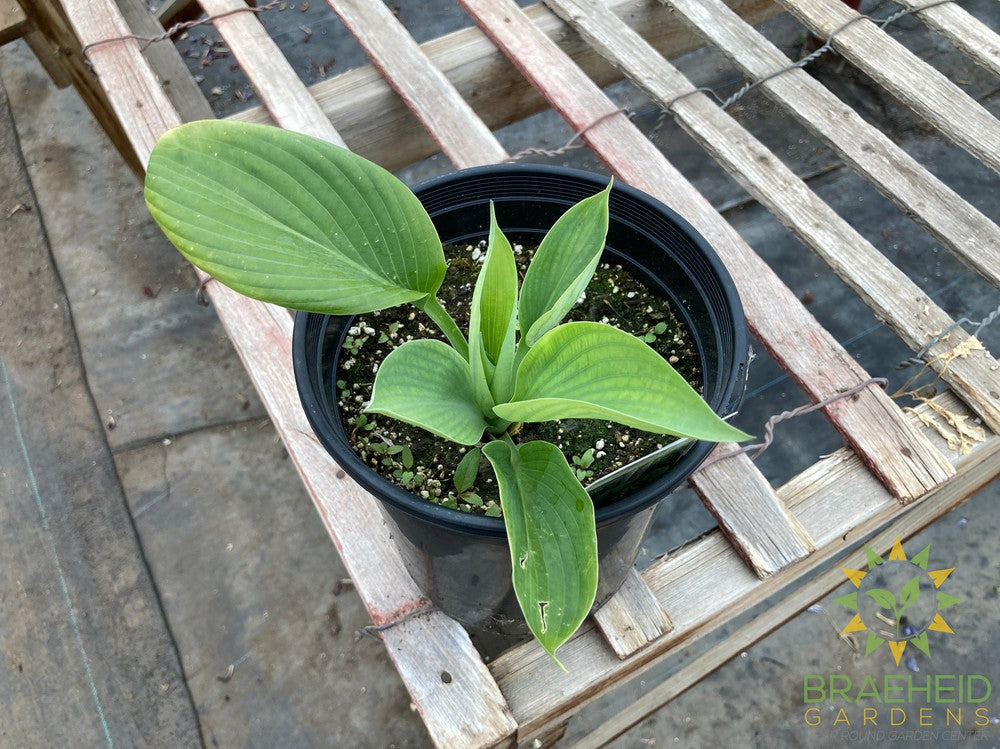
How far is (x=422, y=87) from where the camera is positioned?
1.32m

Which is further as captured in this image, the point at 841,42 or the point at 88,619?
the point at 88,619

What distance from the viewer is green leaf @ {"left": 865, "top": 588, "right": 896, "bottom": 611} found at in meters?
1.60

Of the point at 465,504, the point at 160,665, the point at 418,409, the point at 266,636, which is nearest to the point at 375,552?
the point at 465,504

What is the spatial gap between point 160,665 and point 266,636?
0.20 metres

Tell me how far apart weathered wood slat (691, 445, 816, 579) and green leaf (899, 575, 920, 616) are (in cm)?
76

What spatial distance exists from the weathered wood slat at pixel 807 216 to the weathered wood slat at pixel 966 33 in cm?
39

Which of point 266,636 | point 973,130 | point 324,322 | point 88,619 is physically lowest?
point 266,636

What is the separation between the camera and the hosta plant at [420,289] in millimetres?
583

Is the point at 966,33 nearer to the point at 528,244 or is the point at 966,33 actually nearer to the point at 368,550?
the point at 528,244

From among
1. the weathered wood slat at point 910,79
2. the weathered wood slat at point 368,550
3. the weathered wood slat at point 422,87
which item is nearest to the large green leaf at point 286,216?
the weathered wood slat at point 368,550

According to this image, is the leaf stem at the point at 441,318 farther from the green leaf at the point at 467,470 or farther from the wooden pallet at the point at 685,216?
the wooden pallet at the point at 685,216

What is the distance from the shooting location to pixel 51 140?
2152mm

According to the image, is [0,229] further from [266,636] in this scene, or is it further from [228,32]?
[266,636]

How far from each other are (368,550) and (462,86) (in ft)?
2.65
